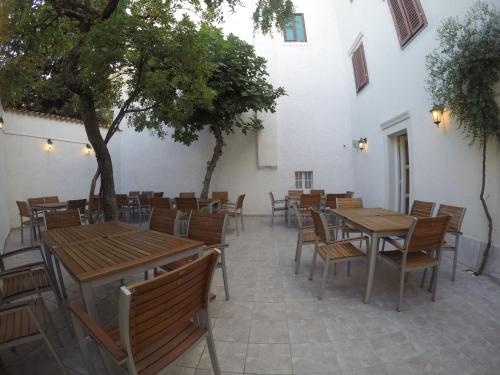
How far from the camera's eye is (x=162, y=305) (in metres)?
1.11

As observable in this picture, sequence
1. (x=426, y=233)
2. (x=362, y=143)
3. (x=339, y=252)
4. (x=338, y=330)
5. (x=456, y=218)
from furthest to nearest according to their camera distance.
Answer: (x=362, y=143)
(x=456, y=218)
(x=339, y=252)
(x=426, y=233)
(x=338, y=330)

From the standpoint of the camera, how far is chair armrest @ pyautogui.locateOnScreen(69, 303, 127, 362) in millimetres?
1046

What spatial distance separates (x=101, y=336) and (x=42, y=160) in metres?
8.35

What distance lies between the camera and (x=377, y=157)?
644 centimetres

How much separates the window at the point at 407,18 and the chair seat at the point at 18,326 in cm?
624

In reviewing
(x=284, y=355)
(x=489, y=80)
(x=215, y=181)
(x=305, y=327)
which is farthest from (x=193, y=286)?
(x=215, y=181)

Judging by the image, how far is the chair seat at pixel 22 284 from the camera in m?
2.02

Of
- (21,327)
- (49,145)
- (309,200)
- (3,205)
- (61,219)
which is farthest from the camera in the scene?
(49,145)

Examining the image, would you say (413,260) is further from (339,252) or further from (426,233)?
(339,252)

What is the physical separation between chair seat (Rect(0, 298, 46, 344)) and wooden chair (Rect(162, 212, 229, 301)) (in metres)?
1.09

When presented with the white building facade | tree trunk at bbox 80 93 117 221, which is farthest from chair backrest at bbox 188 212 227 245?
the white building facade

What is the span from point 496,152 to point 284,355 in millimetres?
3474

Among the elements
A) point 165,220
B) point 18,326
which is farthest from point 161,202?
point 18,326

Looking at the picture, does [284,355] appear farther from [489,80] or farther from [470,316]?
[489,80]
